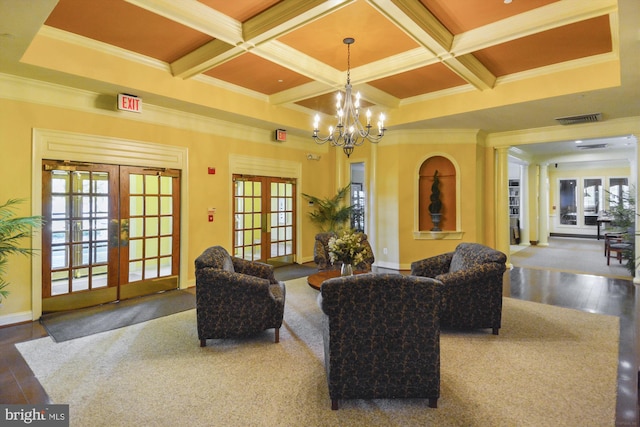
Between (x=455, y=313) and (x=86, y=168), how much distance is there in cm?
495

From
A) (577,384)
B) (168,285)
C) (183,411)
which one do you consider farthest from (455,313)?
(168,285)

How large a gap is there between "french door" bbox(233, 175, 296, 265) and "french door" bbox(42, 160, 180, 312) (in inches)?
50.6

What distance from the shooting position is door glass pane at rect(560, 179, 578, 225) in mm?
13094

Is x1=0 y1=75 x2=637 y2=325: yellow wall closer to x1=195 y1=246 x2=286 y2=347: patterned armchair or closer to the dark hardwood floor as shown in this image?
the dark hardwood floor

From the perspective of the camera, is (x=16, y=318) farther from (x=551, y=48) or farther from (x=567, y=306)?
(x=551, y=48)

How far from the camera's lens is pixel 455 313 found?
3.70 m

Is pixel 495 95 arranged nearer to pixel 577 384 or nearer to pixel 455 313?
pixel 455 313

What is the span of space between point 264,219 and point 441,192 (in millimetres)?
3789

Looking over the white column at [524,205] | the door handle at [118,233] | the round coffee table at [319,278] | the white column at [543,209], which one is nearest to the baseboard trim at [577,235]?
the white column at [543,209]

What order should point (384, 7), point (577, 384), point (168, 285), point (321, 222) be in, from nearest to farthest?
point (577, 384) < point (384, 7) < point (168, 285) < point (321, 222)

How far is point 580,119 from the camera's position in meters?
6.04

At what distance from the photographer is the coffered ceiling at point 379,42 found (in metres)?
3.31

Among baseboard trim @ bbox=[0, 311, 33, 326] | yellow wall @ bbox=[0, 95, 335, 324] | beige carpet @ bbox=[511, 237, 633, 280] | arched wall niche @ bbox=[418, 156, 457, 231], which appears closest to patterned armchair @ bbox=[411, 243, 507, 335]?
arched wall niche @ bbox=[418, 156, 457, 231]

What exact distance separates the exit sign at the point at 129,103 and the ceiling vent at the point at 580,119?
671cm
